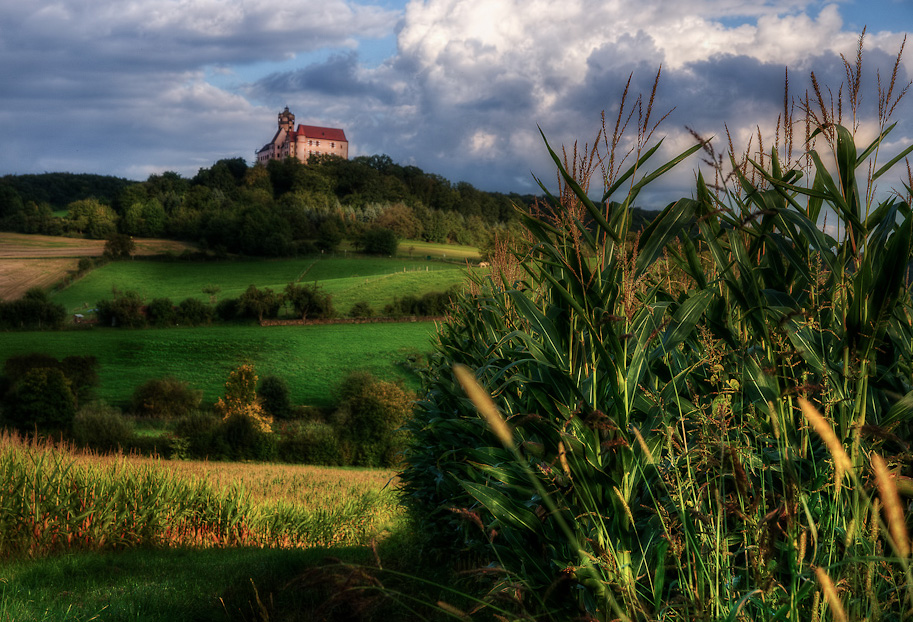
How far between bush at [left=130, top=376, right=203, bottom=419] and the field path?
56.1ft

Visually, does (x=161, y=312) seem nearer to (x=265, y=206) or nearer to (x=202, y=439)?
(x=202, y=439)

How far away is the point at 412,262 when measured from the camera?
6562cm

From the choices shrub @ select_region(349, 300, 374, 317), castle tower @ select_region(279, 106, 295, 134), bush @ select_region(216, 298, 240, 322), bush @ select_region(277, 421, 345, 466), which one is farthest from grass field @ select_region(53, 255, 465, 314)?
castle tower @ select_region(279, 106, 295, 134)

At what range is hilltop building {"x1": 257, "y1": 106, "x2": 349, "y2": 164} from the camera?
13962 cm

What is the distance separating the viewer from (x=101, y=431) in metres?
26.9

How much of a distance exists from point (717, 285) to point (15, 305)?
5089 cm

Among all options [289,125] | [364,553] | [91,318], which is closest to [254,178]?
[91,318]

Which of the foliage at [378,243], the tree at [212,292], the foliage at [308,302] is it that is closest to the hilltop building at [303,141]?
the foliage at [378,243]

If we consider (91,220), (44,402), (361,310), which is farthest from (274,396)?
(91,220)

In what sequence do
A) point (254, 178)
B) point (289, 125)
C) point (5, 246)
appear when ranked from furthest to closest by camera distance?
point (289, 125) < point (254, 178) < point (5, 246)

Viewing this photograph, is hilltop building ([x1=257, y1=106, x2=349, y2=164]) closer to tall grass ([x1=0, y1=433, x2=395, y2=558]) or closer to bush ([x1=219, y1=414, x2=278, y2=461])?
bush ([x1=219, y1=414, x2=278, y2=461])

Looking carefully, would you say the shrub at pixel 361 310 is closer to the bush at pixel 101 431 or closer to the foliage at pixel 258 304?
the foliage at pixel 258 304

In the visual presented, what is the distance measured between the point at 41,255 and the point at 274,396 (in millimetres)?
32840

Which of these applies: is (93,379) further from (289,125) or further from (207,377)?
(289,125)
